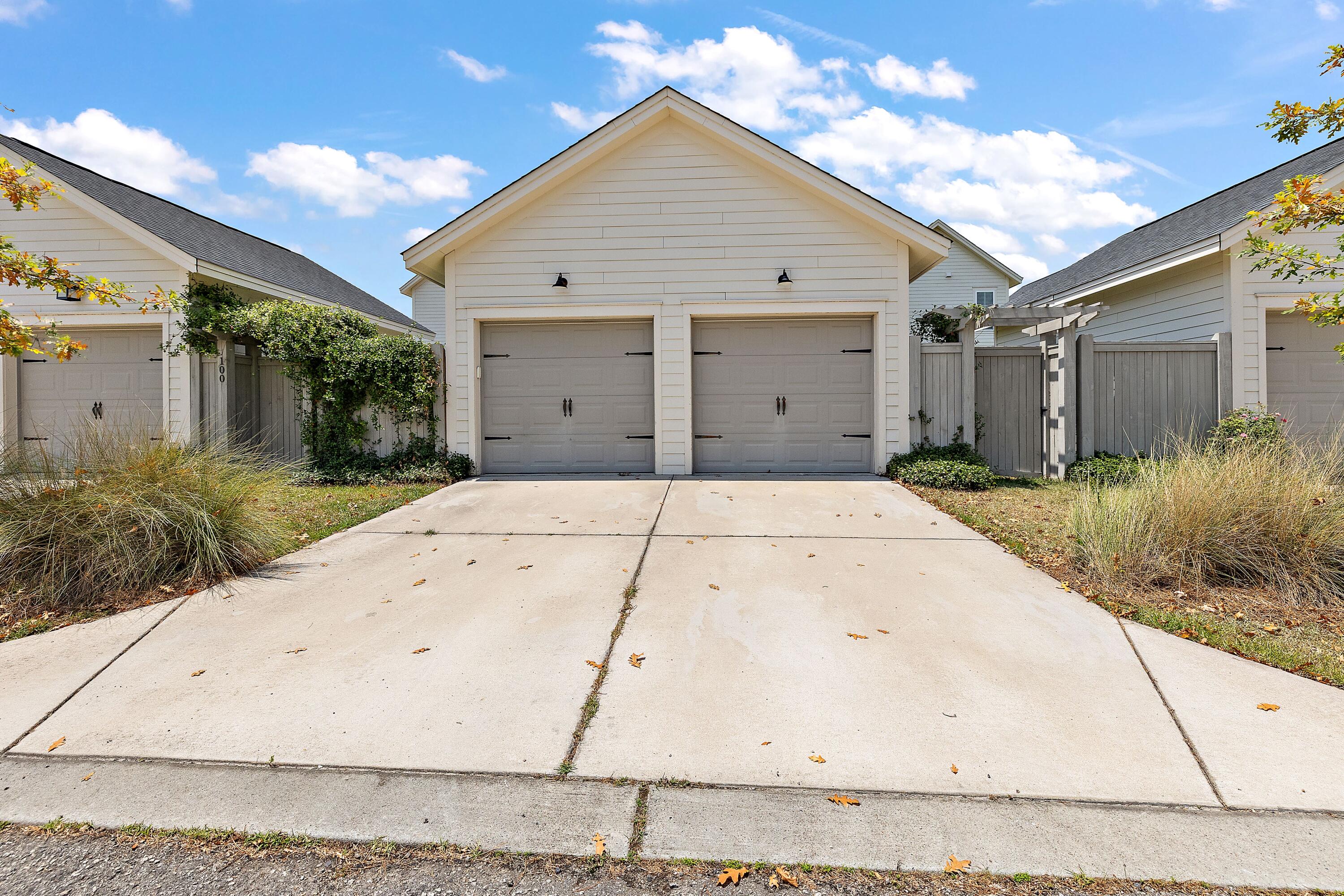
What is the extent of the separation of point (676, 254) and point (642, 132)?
1806mm

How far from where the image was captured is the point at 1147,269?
Answer: 10.3m

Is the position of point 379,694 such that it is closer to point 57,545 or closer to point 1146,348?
point 57,545

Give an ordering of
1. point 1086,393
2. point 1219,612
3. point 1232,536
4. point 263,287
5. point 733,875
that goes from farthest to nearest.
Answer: point 263,287 → point 1086,393 → point 1232,536 → point 1219,612 → point 733,875

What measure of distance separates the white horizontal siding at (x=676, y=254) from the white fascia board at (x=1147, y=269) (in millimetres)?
3095

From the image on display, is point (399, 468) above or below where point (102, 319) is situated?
below

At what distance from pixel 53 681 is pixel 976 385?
10.2 meters

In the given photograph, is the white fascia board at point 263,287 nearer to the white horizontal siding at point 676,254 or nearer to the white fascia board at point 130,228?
the white fascia board at point 130,228

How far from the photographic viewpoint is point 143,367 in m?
10.2

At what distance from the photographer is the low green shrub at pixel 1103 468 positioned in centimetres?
830

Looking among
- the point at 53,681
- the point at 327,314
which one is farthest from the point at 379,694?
the point at 327,314

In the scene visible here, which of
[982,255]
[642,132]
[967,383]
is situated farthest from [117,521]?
Result: [982,255]

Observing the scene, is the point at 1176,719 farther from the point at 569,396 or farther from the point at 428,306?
the point at 428,306

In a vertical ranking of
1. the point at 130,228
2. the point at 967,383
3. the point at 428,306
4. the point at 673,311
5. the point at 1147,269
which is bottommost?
the point at 967,383

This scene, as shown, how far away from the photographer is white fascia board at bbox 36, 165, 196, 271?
31.9 feet
